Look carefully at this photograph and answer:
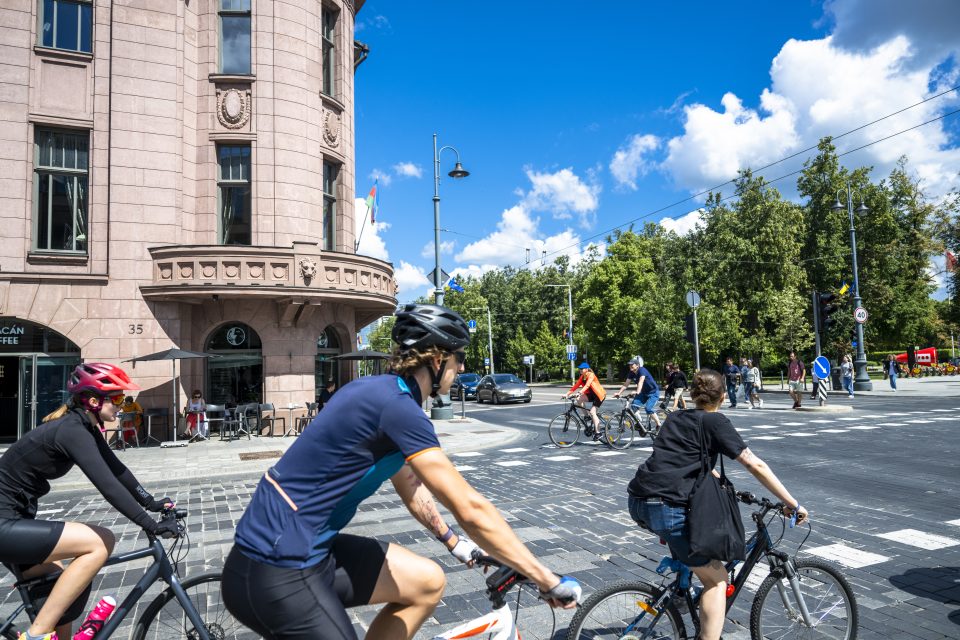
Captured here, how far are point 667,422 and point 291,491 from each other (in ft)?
6.69

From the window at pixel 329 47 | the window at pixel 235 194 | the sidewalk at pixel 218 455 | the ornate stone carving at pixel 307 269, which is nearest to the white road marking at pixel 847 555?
the sidewalk at pixel 218 455

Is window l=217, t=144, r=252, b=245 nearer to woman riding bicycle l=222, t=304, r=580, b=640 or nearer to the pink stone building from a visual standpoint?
the pink stone building

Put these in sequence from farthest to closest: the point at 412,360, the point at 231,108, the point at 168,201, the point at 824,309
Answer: the point at 824,309 < the point at 231,108 < the point at 168,201 < the point at 412,360

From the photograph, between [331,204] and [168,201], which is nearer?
[168,201]

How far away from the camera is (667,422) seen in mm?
3277

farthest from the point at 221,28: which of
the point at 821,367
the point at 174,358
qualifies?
the point at 821,367

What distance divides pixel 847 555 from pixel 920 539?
1054 mm

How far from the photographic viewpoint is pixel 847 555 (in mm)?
5383

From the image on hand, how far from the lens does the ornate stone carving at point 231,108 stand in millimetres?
18000

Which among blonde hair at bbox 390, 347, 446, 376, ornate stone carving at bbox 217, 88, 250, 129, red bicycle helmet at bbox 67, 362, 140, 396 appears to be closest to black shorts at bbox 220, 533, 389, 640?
blonde hair at bbox 390, 347, 446, 376

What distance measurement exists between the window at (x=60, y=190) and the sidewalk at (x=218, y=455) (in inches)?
229

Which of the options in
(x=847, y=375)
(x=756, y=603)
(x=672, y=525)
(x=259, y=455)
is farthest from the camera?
(x=847, y=375)

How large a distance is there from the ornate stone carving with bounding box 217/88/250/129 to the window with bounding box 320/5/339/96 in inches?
120

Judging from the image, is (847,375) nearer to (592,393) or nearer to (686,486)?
(592,393)
